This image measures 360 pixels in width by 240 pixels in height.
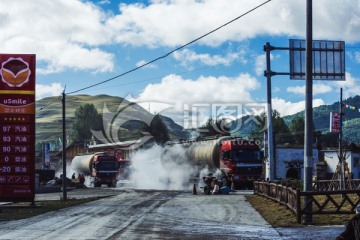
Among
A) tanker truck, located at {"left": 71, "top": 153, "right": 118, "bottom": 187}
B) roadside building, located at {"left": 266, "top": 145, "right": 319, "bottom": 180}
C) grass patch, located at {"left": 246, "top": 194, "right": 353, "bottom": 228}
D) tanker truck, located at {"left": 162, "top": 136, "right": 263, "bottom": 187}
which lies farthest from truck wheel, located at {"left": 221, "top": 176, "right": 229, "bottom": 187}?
roadside building, located at {"left": 266, "top": 145, "right": 319, "bottom": 180}

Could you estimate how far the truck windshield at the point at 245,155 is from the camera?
41.8m

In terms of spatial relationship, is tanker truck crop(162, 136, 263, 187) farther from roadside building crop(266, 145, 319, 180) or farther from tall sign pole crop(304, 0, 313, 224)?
roadside building crop(266, 145, 319, 180)

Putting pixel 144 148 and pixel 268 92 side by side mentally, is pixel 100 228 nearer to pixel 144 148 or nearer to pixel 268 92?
pixel 268 92

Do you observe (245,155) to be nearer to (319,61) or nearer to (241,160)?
(241,160)

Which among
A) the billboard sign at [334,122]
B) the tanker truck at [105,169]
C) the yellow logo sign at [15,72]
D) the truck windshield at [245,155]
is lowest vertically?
the tanker truck at [105,169]

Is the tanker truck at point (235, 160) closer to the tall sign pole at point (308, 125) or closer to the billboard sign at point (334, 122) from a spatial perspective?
the billboard sign at point (334, 122)

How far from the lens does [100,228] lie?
18.1m

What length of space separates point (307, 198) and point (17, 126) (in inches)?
653

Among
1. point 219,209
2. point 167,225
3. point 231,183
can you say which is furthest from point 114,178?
point 167,225

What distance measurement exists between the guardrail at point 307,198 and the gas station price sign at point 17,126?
503 inches

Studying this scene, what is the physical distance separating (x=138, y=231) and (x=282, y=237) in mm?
4471

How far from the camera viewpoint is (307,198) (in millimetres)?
18859

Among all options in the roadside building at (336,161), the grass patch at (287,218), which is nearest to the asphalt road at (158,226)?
the grass patch at (287,218)

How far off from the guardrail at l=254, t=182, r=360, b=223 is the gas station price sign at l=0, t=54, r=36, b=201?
41.9ft
